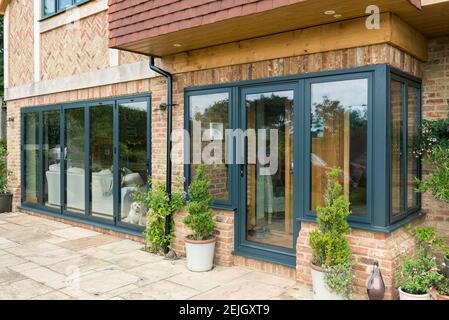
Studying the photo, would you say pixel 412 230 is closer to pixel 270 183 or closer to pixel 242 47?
pixel 270 183

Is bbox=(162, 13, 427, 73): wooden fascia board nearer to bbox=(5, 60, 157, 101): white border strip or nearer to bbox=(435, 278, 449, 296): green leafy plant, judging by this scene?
bbox=(5, 60, 157, 101): white border strip

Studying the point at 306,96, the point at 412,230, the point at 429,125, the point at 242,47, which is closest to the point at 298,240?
the point at 412,230

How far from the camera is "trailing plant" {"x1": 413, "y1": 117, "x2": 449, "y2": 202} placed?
4.21 metres

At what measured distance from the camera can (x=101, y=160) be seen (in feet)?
25.2

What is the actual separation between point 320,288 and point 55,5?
25.0ft

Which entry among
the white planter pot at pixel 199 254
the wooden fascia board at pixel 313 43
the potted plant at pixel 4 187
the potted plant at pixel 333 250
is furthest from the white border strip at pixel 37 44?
the potted plant at pixel 333 250

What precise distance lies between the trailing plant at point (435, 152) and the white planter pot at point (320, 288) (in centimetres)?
144

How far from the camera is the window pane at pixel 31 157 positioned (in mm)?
9328

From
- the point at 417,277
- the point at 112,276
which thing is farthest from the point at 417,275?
the point at 112,276

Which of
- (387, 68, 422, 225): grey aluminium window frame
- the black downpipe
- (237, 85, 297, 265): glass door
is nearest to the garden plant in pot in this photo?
(387, 68, 422, 225): grey aluminium window frame

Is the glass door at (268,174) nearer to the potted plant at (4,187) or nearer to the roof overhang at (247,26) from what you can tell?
the roof overhang at (247,26)

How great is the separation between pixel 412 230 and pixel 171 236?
10.4ft

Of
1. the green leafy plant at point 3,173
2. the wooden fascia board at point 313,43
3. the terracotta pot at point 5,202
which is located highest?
the wooden fascia board at point 313,43
